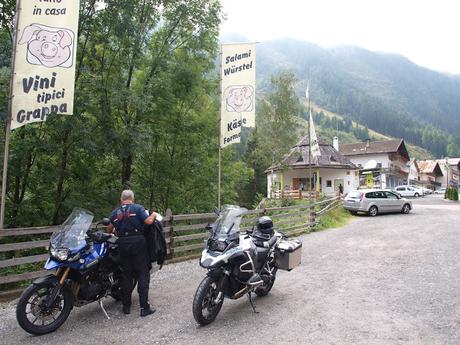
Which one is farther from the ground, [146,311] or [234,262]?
[234,262]

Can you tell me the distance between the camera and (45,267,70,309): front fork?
454cm

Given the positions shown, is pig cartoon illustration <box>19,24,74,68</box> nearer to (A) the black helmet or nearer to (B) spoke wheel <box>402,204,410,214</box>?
(A) the black helmet

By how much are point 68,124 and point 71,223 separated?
4602 mm

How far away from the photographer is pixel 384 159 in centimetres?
5922

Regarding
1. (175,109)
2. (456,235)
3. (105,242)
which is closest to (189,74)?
(175,109)

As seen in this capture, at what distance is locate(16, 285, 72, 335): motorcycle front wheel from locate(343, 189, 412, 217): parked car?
18089 millimetres

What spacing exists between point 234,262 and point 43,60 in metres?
4.71

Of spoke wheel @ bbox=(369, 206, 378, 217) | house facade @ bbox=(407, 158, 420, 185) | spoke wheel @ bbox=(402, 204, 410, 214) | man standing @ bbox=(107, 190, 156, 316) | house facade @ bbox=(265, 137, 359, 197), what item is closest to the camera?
man standing @ bbox=(107, 190, 156, 316)

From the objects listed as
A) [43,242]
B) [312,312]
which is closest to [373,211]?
[312,312]

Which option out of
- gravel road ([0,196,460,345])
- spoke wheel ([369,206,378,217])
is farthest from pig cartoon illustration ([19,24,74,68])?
spoke wheel ([369,206,378,217])

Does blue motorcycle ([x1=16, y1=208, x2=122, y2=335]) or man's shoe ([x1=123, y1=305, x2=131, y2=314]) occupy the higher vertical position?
blue motorcycle ([x1=16, y1=208, x2=122, y2=335])

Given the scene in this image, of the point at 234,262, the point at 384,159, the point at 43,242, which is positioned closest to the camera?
the point at 234,262

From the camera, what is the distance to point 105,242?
5301 millimetres

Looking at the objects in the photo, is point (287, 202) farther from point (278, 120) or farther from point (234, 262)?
point (234, 262)
